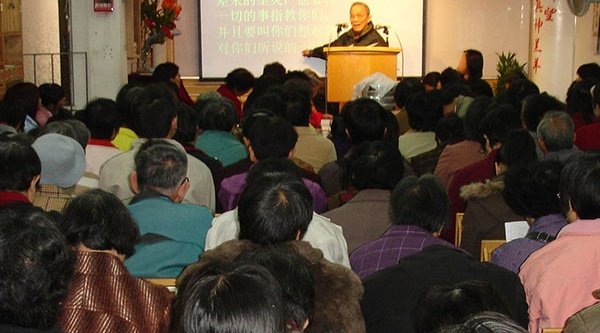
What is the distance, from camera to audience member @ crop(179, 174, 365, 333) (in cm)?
292

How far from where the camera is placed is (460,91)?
8.17m

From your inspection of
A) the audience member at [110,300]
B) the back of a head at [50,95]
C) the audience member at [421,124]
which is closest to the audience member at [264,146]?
the audience member at [421,124]

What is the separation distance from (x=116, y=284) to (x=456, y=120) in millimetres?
3915

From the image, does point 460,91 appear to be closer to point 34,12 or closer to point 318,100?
point 318,100

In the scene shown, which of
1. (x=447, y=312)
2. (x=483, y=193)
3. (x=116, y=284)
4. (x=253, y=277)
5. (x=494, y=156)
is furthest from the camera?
(x=494, y=156)

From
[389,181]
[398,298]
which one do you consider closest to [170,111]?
[389,181]

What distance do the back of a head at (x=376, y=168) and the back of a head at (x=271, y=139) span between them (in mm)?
598

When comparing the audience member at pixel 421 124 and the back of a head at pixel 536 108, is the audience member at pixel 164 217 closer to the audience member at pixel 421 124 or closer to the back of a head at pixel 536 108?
the audience member at pixel 421 124

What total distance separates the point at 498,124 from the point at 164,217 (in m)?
2.40

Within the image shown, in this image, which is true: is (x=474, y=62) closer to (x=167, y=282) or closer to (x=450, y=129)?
(x=450, y=129)

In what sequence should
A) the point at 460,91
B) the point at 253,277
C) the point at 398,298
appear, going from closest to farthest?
1. the point at 253,277
2. the point at 398,298
3. the point at 460,91

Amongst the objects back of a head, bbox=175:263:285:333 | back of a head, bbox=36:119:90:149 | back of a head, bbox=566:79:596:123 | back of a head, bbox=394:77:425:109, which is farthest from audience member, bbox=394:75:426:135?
back of a head, bbox=175:263:285:333

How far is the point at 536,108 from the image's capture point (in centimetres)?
645

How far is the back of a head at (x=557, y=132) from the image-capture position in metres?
5.44
